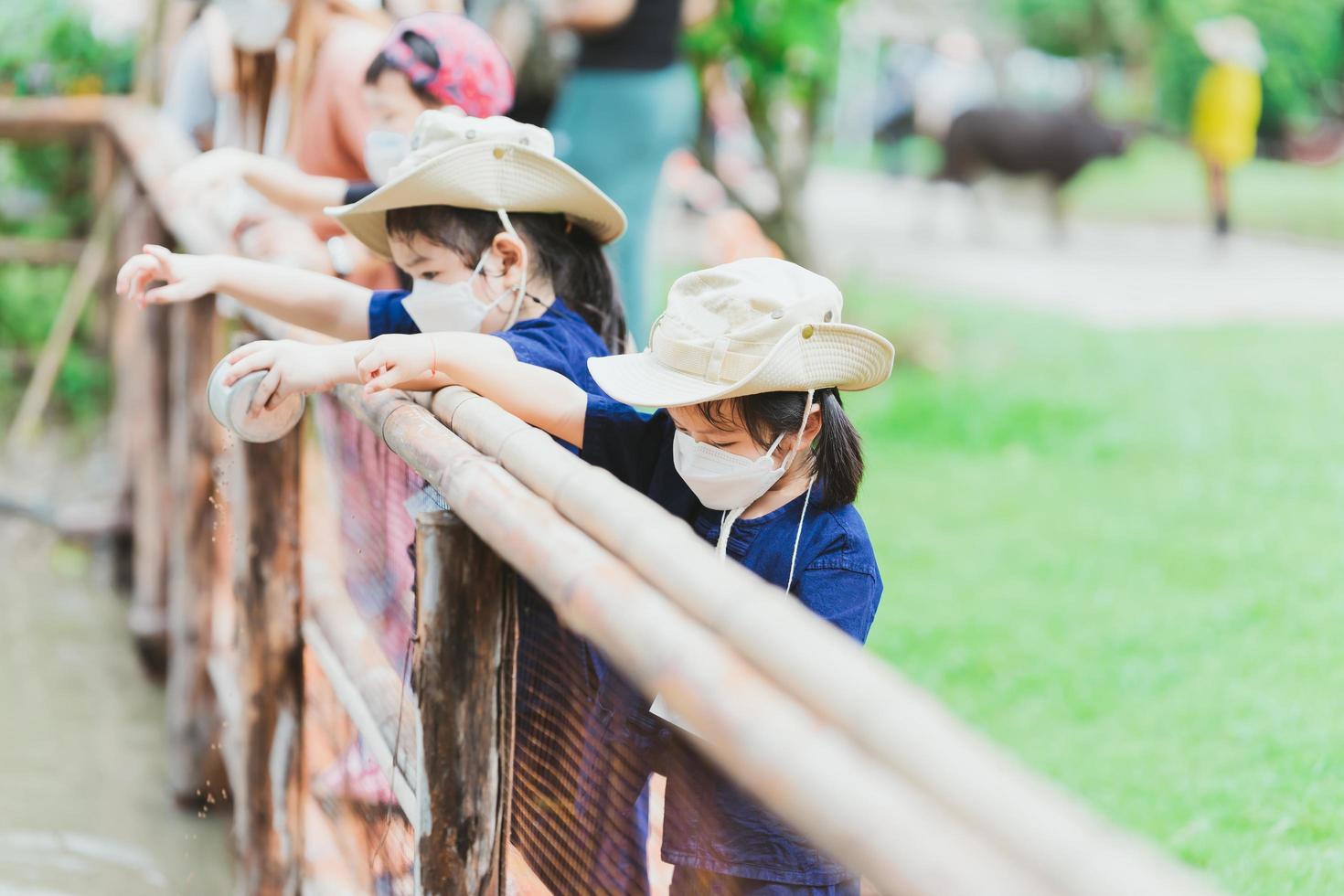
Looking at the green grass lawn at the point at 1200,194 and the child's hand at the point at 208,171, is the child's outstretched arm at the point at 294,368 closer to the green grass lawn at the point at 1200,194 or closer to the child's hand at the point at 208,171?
the child's hand at the point at 208,171

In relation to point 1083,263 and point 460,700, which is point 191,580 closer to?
point 460,700

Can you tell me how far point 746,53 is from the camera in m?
6.75

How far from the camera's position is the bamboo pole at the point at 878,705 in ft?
2.67

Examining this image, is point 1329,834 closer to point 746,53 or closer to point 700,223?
point 746,53

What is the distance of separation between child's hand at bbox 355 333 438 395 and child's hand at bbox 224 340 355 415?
68 mm

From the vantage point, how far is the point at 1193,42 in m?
21.3

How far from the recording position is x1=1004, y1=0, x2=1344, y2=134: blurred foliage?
72.4 feet

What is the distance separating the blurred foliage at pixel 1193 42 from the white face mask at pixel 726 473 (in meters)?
21.1

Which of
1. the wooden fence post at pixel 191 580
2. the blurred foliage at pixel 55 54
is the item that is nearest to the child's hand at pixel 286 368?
the wooden fence post at pixel 191 580

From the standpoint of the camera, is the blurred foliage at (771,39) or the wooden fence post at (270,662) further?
the blurred foliage at (771,39)

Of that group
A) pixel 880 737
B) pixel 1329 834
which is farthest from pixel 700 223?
pixel 880 737

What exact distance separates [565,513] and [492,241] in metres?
1.03

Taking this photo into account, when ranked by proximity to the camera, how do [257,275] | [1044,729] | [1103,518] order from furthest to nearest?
[1103,518] < [1044,729] < [257,275]

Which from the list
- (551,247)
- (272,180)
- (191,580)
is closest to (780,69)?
(191,580)
